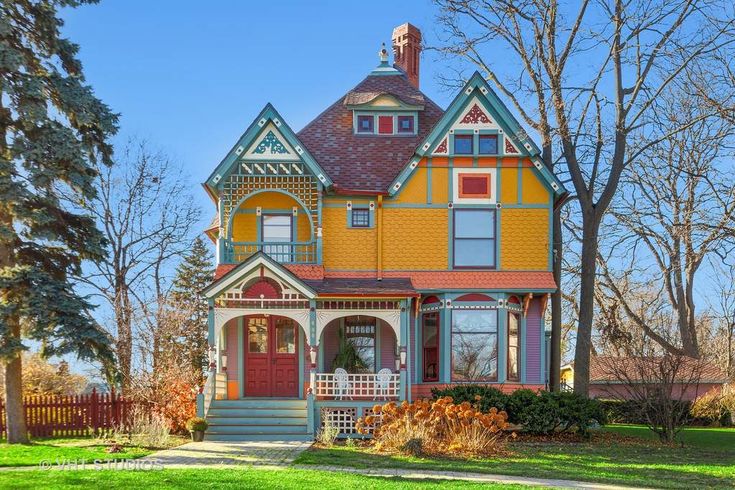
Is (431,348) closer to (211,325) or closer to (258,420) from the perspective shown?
(258,420)

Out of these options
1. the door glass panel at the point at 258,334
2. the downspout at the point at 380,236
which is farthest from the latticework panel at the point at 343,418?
the downspout at the point at 380,236

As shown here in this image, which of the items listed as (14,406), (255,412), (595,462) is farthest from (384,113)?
(14,406)

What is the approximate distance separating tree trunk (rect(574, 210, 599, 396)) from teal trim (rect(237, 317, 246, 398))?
383 inches

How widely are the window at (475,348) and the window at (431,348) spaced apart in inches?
19.9

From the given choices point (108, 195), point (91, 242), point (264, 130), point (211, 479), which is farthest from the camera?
point (108, 195)

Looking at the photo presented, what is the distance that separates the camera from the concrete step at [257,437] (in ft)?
64.2

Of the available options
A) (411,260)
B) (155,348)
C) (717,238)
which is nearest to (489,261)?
(411,260)

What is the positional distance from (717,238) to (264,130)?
1312cm

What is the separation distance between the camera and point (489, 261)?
23.4m

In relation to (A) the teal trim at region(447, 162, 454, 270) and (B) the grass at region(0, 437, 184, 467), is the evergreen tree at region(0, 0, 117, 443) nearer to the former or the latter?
(B) the grass at region(0, 437, 184, 467)

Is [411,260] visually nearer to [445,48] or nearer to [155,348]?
[445,48]

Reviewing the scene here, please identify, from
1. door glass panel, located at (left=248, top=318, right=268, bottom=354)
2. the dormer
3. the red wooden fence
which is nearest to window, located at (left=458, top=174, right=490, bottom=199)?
the dormer

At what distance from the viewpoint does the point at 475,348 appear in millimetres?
22969

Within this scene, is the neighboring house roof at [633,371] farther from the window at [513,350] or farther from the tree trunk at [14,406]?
the tree trunk at [14,406]
